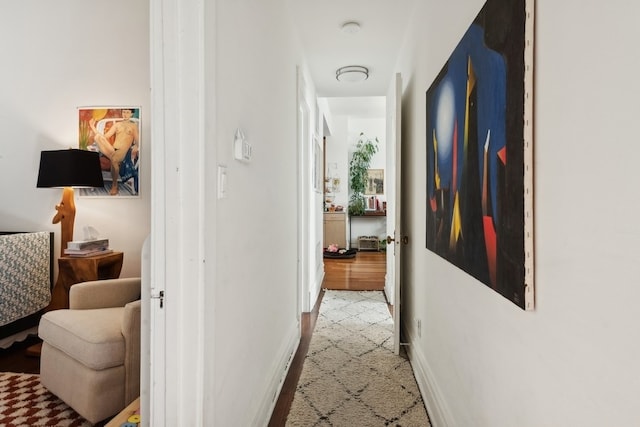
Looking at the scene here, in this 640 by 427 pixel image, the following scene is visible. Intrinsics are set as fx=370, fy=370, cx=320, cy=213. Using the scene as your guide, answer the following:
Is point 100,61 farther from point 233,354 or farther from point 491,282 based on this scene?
point 491,282

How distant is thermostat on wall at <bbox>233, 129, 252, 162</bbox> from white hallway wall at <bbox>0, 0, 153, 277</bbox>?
1.85 m

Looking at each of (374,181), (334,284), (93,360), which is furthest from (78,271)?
(374,181)

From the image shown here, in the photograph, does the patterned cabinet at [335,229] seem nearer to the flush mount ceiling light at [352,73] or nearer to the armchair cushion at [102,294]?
the flush mount ceiling light at [352,73]

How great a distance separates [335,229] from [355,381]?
17.3ft

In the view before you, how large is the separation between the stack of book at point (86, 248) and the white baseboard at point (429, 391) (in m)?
2.33

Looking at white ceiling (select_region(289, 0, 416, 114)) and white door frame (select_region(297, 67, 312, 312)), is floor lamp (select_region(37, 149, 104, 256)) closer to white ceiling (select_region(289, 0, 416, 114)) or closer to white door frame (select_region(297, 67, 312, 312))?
white door frame (select_region(297, 67, 312, 312))

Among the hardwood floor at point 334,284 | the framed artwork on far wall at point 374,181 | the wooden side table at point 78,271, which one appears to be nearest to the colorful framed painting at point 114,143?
the wooden side table at point 78,271

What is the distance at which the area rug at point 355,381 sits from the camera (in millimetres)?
1870

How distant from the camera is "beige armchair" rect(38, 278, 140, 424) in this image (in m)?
1.78

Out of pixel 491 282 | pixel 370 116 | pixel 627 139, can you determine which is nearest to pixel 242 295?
pixel 491 282

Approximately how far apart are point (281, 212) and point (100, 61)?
210cm

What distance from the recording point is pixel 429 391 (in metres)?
1.91

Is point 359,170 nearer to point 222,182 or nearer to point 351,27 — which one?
point 351,27

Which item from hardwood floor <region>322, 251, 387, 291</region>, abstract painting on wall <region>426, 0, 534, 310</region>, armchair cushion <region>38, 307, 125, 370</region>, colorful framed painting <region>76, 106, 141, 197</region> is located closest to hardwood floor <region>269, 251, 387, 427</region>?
hardwood floor <region>322, 251, 387, 291</region>
